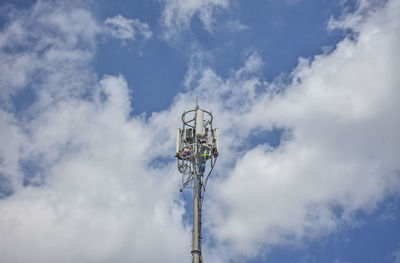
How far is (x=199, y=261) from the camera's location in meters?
33.0

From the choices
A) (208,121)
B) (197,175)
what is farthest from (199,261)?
(208,121)

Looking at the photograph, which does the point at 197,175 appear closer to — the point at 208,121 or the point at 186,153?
the point at 186,153

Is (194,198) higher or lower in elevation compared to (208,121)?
lower

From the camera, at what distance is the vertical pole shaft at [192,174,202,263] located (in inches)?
1308

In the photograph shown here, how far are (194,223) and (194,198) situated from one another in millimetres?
2753

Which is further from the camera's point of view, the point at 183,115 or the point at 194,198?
the point at 183,115

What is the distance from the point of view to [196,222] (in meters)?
35.2

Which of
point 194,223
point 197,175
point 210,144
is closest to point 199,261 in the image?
point 194,223

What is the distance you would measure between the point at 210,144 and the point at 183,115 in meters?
4.43

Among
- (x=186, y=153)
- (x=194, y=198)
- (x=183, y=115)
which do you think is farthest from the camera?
(x=183, y=115)

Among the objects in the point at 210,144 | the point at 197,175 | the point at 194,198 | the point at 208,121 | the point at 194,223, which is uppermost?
the point at 208,121

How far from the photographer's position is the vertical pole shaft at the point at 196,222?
33.2m

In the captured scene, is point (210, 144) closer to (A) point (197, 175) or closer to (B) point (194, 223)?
(A) point (197, 175)

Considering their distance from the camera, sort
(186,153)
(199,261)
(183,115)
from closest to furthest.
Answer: (199,261) → (186,153) → (183,115)
